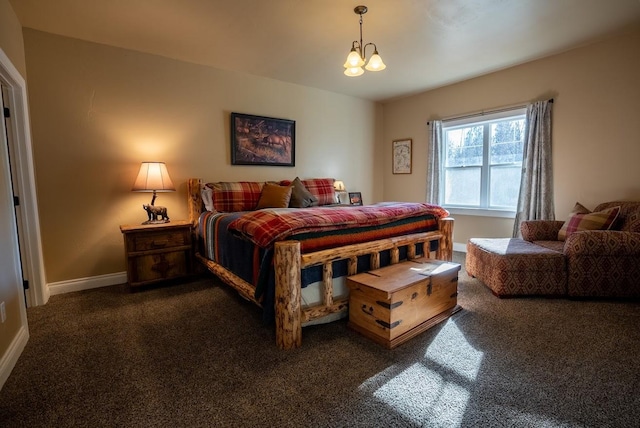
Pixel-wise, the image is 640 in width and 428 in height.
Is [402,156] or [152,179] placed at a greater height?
[402,156]

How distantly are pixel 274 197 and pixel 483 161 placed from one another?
9.86ft

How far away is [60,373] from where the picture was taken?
1.66 metres

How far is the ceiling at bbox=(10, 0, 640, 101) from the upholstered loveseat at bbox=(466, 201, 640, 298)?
72.2 inches

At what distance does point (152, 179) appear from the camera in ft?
9.86

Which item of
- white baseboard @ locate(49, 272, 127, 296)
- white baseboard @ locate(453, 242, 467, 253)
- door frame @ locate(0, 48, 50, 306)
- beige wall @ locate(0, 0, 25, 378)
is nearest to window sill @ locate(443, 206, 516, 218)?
white baseboard @ locate(453, 242, 467, 253)

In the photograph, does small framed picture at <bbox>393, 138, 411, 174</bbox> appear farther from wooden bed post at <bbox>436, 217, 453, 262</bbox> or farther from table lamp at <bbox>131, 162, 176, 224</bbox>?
table lamp at <bbox>131, 162, 176, 224</bbox>

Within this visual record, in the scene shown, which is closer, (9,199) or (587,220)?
(9,199)

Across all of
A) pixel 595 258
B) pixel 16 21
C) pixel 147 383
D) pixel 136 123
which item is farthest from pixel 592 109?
pixel 16 21

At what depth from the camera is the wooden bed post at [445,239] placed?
2840mm

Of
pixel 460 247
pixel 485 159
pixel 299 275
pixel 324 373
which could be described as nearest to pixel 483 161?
pixel 485 159

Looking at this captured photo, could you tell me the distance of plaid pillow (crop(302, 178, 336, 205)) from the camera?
4020mm

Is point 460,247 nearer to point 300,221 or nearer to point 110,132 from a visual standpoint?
point 300,221

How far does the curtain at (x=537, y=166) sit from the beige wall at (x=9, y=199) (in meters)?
4.82

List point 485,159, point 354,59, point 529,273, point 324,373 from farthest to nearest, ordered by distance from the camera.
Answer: point 485,159 < point 529,273 < point 354,59 < point 324,373
